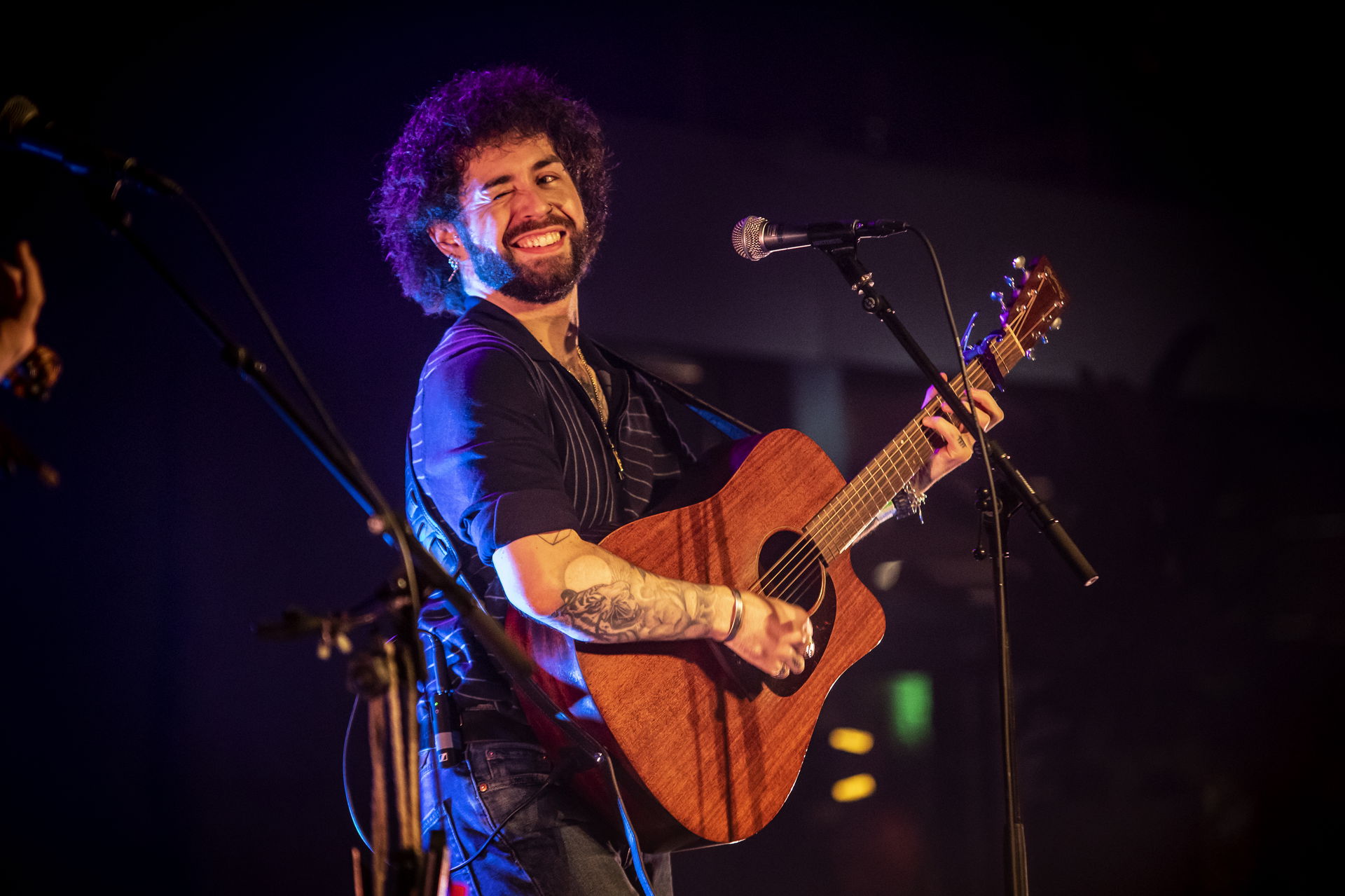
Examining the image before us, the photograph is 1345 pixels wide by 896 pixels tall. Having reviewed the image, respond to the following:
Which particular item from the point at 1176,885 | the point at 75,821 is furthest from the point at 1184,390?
the point at 75,821

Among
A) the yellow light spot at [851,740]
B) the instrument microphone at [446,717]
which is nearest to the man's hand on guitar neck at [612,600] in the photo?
the instrument microphone at [446,717]

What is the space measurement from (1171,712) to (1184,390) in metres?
1.67

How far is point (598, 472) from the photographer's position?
2.35 m

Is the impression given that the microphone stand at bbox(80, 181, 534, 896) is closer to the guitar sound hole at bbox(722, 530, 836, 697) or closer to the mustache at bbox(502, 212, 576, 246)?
the guitar sound hole at bbox(722, 530, 836, 697)

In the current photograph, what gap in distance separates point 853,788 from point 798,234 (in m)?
2.69

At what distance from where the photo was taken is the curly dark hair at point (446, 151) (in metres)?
2.86

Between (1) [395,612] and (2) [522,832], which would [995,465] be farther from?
(1) [395,612]

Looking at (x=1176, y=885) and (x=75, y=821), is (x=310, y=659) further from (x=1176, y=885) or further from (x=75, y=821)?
(x=1176, y=885)

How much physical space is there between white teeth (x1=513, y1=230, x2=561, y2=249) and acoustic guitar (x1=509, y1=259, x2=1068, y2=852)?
2.43ft

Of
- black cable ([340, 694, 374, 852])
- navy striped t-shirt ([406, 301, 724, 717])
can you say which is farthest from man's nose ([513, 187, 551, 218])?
black cable ([340, 694, 374, 852])

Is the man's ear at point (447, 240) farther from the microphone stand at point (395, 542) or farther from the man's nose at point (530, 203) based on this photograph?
the microphone stand at point (395, 542)

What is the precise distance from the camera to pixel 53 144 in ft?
4.91

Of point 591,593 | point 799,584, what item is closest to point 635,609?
point 591,593

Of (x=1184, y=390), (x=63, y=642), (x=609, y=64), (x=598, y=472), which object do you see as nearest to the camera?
(x=598, y=472)
